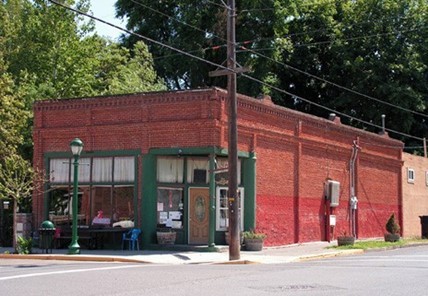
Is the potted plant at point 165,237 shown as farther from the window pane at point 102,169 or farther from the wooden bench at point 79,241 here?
the window pane at point 102,169

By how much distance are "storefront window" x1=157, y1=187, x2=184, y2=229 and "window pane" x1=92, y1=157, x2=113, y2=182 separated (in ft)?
7.76

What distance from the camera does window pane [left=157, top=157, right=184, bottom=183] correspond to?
2722cm

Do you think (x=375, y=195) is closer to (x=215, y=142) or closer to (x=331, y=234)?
(x=331, y=234)

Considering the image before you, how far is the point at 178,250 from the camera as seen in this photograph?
26.1 m

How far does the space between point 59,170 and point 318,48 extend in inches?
1174

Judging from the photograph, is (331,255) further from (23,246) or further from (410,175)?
(410,175)

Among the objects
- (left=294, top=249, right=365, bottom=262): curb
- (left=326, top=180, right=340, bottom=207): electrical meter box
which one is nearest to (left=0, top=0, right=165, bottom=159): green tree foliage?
(left=326, top=180, right=340, bottom=207): electrical meter box

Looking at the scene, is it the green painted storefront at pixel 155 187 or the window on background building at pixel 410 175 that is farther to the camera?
the window on background building at pixel 410 175

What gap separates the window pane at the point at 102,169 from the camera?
27984 millimetres

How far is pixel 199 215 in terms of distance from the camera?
27.2 meters

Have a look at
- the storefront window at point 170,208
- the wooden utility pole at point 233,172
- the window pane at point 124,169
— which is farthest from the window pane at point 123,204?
the wooden utility pole at point 233,172

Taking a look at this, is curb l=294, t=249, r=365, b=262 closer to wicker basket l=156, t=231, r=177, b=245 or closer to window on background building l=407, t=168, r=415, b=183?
wicker basket l=156, t=231, r=177, b=245

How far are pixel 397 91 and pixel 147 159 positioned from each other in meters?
27.5

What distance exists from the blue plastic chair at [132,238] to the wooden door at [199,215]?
2066mm
